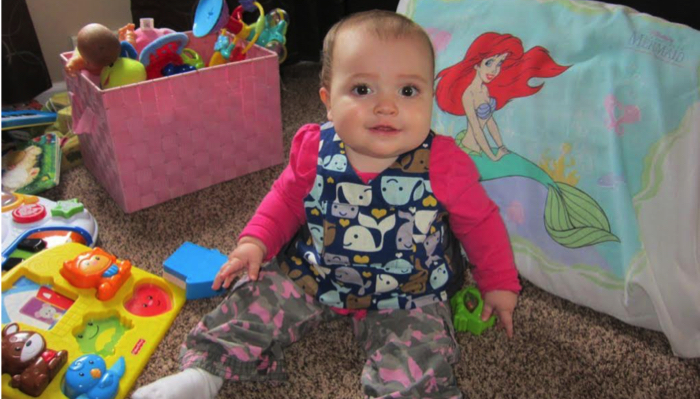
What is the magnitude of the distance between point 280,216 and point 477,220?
1.04 feet

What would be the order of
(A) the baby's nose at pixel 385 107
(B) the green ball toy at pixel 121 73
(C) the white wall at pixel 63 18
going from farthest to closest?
(C) the white wall at pixel 63 18, (B) the green ball toy at pixel 121 73, (A) the baby's nose at pixel 385 107

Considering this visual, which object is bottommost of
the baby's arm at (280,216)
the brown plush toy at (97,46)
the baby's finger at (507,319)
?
the baby's finger at (507,319)

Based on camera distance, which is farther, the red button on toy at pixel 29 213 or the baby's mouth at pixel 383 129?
the red button on toy at pixel 29 213

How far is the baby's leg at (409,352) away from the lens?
2.60 feet

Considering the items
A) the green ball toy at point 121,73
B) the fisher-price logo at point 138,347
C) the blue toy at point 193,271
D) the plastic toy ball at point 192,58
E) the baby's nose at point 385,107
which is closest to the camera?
the baby's nose at point 385,107

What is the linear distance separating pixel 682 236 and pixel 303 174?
582 mm

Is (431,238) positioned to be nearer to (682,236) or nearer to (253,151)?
(682,236)

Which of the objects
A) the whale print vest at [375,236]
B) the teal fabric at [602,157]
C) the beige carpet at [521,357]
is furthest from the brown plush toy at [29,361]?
the teal fabric at [602,157]

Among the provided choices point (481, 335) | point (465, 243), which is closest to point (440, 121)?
point (465, 243)

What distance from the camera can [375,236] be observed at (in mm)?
856

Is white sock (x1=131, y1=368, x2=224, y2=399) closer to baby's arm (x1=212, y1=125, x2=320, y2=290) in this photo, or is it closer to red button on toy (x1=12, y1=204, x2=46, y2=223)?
baby's arm (x1=212, y1=125, x2=320, y2=290)

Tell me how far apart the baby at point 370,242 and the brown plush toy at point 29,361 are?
0.13 m

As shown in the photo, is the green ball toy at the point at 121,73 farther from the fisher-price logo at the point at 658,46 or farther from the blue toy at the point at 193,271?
the fisher-price logo at the point at 658,46

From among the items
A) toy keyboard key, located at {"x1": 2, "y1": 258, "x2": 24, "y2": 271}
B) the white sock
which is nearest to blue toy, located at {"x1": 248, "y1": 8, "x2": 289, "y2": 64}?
toy keyboard key, located at {"x1": 2, "y1": 258, "x2": 24, "y2": 271}
